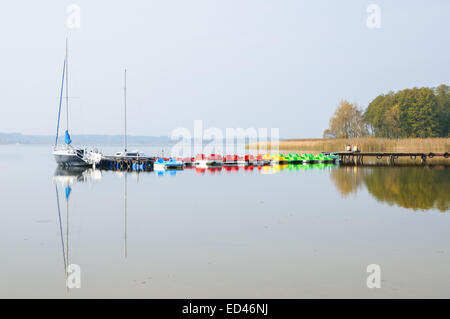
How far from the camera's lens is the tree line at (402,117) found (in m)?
99.1

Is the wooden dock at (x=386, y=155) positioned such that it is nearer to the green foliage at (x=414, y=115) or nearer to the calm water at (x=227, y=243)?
the green foliage at (x=414, y=115)

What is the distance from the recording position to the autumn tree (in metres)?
106

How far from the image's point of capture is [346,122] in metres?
106

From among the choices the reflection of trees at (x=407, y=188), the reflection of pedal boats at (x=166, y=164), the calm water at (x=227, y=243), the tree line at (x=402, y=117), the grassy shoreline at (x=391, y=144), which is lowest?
the calm water at (x=227, y=243)

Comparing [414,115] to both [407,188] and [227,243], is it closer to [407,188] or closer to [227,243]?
[407,188]

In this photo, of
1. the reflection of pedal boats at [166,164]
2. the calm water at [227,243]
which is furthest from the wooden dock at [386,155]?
the calm water at [227,243]

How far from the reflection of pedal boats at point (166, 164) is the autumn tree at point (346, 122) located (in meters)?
59.8

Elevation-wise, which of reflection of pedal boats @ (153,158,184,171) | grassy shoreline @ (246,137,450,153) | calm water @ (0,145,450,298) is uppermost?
grassy shoreline @ (246,137,450,153)

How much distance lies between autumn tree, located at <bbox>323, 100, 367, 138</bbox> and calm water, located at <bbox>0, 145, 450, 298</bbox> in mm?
74970

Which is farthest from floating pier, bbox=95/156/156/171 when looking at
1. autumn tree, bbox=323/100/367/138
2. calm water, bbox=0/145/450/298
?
autumn tree, bbox=323/100/367/138

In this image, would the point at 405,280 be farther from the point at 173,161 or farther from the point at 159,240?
the point at 173,161

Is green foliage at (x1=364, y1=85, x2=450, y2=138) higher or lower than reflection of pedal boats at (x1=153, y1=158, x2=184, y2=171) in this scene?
higher

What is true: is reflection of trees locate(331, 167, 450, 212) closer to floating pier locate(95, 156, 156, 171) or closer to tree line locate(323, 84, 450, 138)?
floating pier locate(95, 156, 156, 171)

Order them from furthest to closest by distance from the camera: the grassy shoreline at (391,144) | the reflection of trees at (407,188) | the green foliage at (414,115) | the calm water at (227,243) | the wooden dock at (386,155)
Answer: the green foliage at (414,115), the grassy shoreline at (391,144), the wooden dock at (386,155), the reflection of trees at (407,188), the calm water at (227,243)
